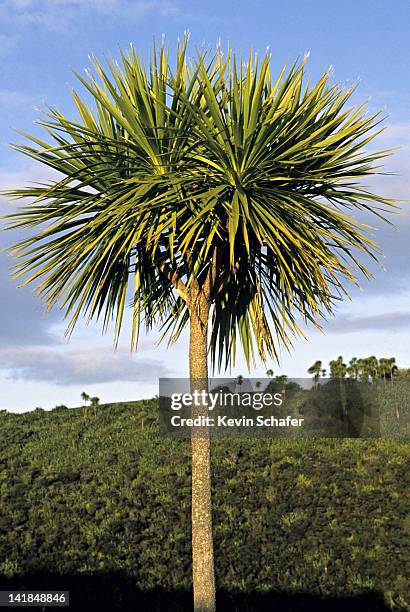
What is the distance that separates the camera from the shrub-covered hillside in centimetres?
1041

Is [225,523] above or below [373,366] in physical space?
below

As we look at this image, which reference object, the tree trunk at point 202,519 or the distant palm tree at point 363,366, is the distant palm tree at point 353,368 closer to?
the distant palm tree at point 363,366

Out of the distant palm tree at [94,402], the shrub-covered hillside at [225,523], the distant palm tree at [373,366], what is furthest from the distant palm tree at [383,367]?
the distant palm tree at [94,402]

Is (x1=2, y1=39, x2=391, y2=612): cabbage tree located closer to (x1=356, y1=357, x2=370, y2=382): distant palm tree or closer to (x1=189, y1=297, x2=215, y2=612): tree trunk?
(x1=189, y1=297, x2=215, y2=612): tree trunk

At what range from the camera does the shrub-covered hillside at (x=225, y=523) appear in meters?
10.4

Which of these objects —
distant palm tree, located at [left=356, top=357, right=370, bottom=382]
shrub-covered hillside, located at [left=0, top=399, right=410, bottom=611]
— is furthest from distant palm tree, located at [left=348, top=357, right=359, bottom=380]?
shrub-covered hillside, located at [left=0, top=399, right=410, bottom=611]

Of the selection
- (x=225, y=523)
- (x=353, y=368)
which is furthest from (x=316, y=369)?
(x=225, y=523)

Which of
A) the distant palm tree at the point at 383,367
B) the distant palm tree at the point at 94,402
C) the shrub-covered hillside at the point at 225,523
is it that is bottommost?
the shrub-covered hillside at the point at 225,523

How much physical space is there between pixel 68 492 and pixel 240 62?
1001 cm

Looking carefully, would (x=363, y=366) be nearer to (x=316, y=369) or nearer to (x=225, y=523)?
(x=316, y=369)

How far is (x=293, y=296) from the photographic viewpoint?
28.2 feet

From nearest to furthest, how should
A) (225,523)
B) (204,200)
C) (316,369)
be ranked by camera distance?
1. (204,200)
2. (225,523)
3. (316,369)

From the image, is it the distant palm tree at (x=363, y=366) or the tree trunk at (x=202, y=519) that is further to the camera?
the distant palm tree at (x=363, y=366)

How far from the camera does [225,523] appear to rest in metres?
12.3
